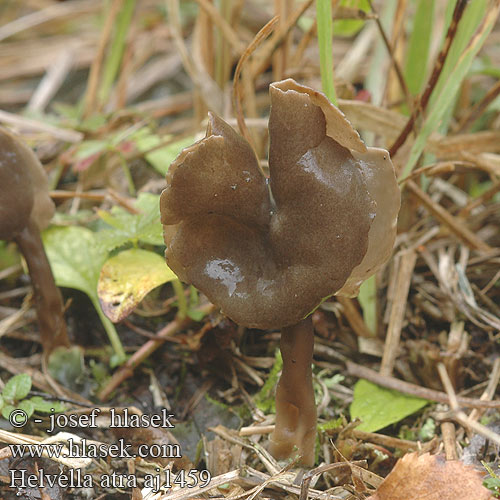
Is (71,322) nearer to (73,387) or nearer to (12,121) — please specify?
(73,387)

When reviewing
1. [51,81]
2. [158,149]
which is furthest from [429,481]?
[51,81]

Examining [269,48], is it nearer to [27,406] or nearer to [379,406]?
[379,406]

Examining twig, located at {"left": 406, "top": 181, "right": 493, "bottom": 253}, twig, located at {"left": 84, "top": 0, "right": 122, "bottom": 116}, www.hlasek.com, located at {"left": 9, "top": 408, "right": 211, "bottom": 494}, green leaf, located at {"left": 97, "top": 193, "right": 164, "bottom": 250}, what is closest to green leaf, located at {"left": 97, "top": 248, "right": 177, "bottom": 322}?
green leaf, located at {"left": 97, "top": 193, "right": 164, "bottom": 250}

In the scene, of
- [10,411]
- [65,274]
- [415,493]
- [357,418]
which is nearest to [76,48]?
[65,274]

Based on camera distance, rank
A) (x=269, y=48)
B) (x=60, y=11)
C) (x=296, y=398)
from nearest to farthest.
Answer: (x=296, y=398) < (x=269, y=48) < (x=60, y=11)

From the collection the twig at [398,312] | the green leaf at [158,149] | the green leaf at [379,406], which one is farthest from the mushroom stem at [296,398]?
the green leaf at [158,149]

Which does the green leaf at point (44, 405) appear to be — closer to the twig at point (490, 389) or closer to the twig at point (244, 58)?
the twig at point (244, 58)

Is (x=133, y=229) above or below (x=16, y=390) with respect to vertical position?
above
